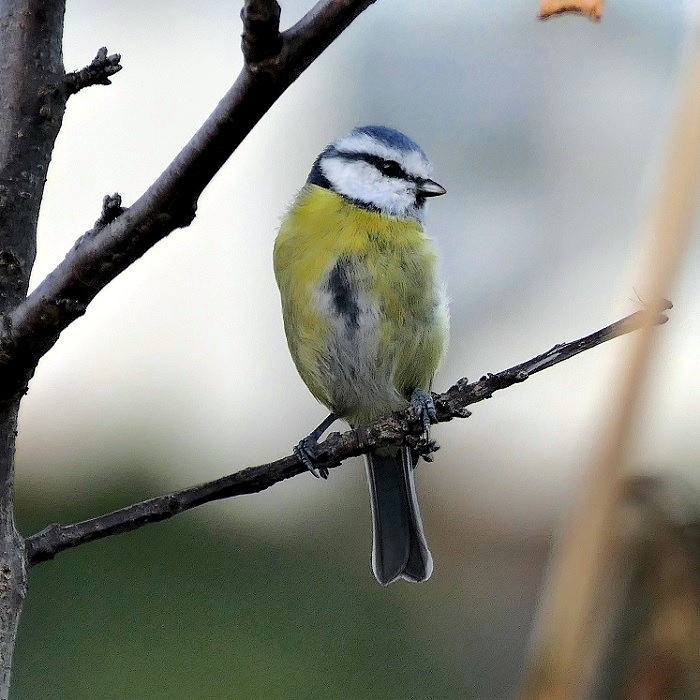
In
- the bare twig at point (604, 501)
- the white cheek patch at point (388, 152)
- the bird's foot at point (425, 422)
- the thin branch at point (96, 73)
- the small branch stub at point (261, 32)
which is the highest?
the white cheek patch at point (388, 152)

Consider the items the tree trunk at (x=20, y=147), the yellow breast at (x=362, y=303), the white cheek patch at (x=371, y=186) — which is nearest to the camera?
the tree trunk at (x=20, y=147)

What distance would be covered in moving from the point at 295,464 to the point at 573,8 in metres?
0.58

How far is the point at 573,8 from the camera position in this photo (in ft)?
1.14

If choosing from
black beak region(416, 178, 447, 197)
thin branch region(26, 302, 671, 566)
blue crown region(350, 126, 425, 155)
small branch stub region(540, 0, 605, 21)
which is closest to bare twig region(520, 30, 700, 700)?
small branch stub region(540, 0, 605, 21)

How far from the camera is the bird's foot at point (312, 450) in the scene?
881 mm

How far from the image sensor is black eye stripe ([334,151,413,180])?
1.75m

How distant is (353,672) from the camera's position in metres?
2.31

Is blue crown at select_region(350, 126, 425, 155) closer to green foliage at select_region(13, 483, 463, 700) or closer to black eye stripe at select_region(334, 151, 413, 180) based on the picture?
black eye stripe at select_region(334, 151, 413, 180)

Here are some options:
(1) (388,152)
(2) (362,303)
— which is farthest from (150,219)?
(1) (388,152)

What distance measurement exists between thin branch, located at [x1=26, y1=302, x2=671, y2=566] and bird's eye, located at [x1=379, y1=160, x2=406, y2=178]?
0.90 m

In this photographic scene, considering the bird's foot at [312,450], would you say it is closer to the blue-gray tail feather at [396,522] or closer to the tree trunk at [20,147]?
the blue-gray tail feather at [396,522]

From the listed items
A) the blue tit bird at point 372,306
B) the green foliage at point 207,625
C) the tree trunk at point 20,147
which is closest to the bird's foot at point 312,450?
the blue tit bird at point 372,306

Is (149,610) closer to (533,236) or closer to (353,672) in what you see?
(353,672)

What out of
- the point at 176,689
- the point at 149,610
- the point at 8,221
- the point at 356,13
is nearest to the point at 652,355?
the point at 356,13
